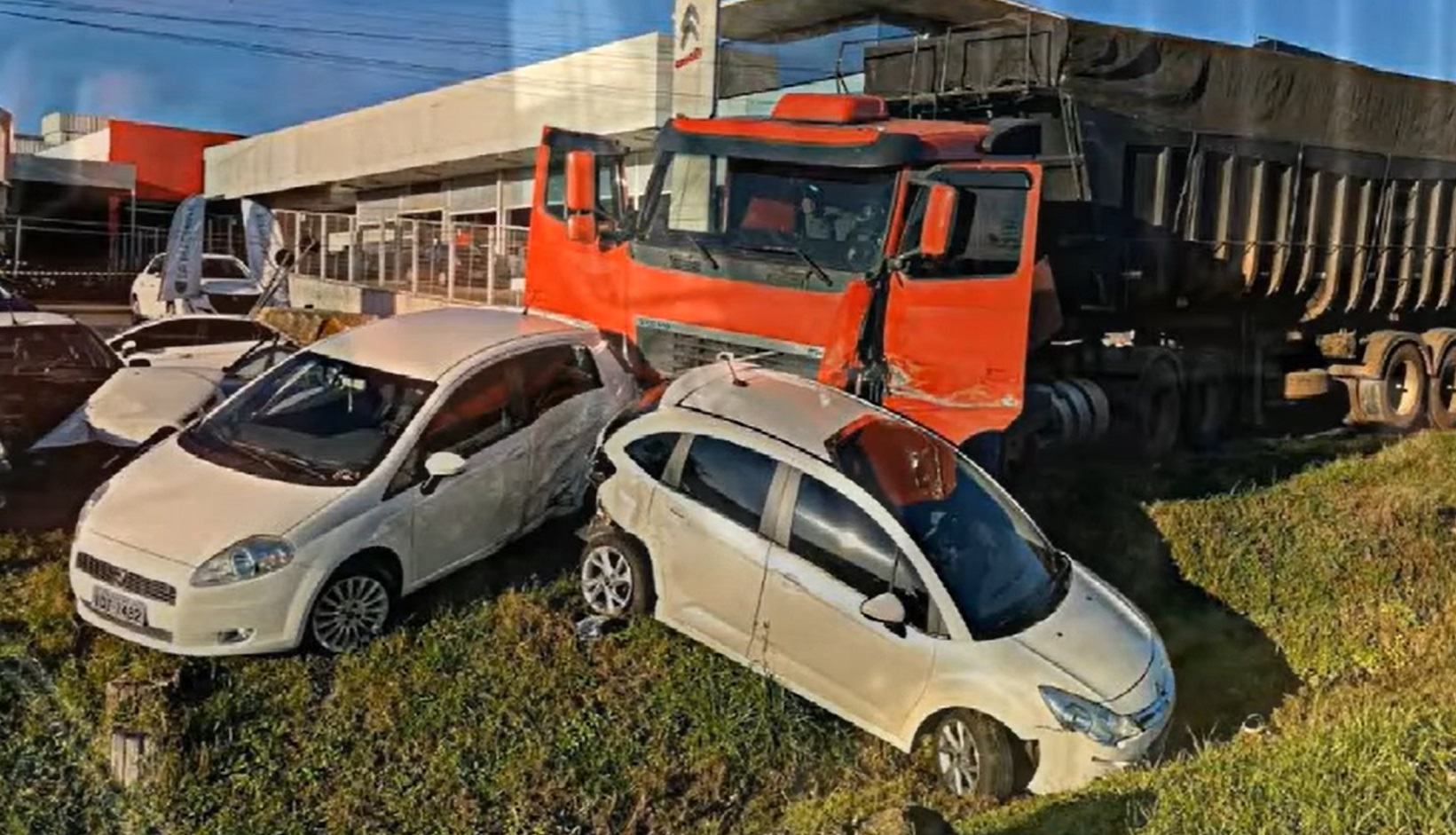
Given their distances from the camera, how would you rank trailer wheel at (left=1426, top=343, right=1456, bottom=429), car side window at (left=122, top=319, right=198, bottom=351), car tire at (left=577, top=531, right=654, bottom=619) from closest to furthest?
car tire at (left=577, top=531, right=654, bottom=619) < car side window at (left=122, top=319, right=198, bottom=351) < trailer wheel at (left=1426, top=343, right=1456, bottom=429)

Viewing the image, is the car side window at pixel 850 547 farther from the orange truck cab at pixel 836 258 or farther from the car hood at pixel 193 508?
the car hood at pixel 193 508

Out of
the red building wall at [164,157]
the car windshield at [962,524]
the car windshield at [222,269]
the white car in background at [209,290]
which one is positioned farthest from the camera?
the car windshield at [222,269]

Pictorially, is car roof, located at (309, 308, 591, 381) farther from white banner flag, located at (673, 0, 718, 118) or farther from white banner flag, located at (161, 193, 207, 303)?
white banner flag, located at (161, 193, 207, 303)

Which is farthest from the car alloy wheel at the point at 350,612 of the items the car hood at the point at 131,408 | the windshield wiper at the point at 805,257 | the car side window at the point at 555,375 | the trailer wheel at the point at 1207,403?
the trailer wheel at the point at 1207,403

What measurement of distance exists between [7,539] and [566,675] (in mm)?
3373

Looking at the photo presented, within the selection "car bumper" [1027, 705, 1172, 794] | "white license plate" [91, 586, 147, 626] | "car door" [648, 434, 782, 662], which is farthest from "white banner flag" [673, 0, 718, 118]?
"car bumper" [1027, 705, 1172, 794]

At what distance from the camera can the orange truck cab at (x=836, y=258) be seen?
28.5 feet

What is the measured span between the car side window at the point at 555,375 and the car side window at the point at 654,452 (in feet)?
2.96

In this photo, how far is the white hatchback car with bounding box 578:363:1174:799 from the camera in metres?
6.47

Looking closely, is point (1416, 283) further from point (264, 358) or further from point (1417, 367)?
point (264, 358)

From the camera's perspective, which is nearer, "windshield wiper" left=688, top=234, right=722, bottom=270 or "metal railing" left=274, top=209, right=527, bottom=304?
"windshield wiper" left=688, top=234, right=722, bottom=270

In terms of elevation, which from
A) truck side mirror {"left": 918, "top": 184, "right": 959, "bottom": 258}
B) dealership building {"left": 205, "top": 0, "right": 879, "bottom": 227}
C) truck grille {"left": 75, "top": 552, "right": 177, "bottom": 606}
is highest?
dealership building {"left": 205, "top": 0, "right": 879, "bottom": 227}

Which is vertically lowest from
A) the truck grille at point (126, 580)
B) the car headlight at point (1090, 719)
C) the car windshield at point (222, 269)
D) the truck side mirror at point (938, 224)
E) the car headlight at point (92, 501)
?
the car headlight at point (1090, 719)

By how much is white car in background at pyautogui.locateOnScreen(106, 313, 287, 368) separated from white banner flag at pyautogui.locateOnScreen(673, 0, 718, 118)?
4.71 m
